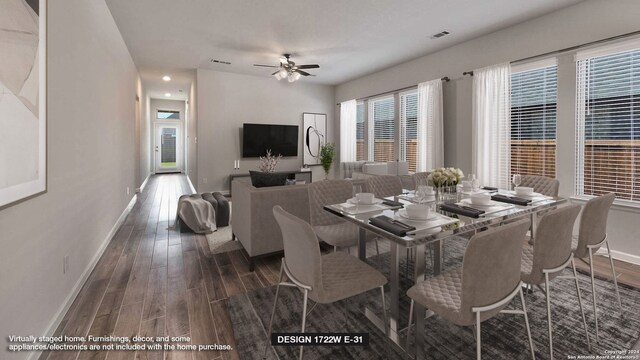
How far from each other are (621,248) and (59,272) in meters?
5.14

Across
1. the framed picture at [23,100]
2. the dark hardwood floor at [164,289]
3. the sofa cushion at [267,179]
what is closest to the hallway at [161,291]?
the dark hardwood floor at [164,289]

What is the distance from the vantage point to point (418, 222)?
5.32 ft

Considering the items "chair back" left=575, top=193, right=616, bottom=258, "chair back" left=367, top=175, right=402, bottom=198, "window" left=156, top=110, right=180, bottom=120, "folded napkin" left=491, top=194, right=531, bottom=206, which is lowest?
"chair back" left=575, top=193, right=616, bottom=258

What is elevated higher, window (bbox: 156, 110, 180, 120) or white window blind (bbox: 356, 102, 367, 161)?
window (bbox: 156, 110, 180, 120)

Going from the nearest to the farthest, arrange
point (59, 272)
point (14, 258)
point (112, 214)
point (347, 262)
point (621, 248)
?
1. point (14, 258)
2. point (347, 262)
3. point (59, 272)
4. point (621, 248)
5. point (112, 214)

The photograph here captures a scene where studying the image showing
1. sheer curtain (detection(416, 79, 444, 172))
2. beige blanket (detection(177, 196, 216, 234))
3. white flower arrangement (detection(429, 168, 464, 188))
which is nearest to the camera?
white flower arrangement (detection(429, 168, 464, 188))

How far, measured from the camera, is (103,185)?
323 centimetres

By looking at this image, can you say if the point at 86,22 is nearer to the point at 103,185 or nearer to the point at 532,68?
the point at 103,185

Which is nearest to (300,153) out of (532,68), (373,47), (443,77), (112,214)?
(373,47)

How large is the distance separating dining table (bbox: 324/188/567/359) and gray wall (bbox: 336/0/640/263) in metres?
1.62

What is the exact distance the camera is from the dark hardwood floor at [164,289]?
1.81 meters

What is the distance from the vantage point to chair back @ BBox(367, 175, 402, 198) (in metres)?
2.84

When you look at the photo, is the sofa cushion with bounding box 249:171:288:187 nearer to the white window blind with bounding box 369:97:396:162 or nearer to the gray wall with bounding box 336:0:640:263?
the gray wall with bounding box 336:0:640:263

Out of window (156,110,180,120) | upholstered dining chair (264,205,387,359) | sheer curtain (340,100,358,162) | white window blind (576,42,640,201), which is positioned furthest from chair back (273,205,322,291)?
window (156,110,180,120)
